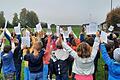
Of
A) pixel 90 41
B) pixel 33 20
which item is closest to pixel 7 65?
pixel 90 41

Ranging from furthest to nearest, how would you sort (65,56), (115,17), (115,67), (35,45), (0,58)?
(115,17) < (0,58) < (65,56) < (35,45) < (115,67)

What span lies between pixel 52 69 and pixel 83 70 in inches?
90.4

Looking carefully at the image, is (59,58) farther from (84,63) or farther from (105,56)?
(105,56)

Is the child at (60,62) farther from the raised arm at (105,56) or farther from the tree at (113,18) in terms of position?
the tree at (113,18)

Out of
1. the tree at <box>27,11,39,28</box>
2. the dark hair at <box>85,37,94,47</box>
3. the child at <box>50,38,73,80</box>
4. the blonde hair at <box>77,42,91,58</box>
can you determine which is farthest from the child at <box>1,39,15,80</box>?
the tree at <box>27,11,39,28</box>

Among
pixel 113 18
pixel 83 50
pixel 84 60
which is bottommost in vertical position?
pixel 113 18

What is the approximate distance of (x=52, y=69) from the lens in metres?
12.0

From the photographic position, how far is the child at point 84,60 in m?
9.55

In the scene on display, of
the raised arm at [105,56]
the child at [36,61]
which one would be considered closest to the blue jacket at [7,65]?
the child at [36,61]

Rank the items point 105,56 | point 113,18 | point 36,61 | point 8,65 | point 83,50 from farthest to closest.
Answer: point 113,18, point 8,65, point 36,61, point 83,50, point 105,56

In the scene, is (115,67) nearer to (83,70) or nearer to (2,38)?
(83,70)

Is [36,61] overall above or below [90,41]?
below

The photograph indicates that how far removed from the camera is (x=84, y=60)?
969 cm

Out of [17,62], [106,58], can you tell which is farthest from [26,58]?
[17,62]
